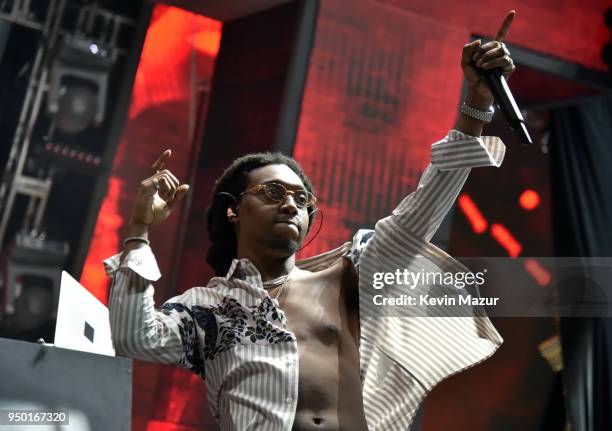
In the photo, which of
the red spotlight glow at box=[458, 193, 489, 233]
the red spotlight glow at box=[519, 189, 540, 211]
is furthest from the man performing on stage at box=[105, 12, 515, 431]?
the red spotlight glow at box=[519, 189, 540, 211]

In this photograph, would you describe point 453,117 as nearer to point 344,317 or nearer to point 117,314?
point 344,317

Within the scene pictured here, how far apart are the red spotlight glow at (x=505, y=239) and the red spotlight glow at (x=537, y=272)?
123 inches

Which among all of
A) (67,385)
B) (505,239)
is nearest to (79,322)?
(67,385)

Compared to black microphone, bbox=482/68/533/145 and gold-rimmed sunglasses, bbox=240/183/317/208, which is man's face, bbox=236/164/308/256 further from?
black microphone, bbox=482/68/533/145

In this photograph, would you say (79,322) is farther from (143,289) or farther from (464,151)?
(464,151)

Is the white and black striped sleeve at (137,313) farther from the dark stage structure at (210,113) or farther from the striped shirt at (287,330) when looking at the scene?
the dark stage structure at (210,113)

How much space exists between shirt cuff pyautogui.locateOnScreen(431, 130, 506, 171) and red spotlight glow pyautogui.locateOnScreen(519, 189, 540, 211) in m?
3.66

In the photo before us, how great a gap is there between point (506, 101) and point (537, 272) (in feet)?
1.94

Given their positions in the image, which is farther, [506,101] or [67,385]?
[67,385]

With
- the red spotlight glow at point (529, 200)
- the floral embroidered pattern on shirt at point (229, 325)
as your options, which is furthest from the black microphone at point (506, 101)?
the red spotlight glow at point (529, 200)

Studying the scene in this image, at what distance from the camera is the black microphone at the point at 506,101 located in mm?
1686

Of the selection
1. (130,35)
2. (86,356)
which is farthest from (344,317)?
(130,35)

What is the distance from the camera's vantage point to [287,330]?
192cm

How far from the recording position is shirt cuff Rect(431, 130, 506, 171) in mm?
1840
